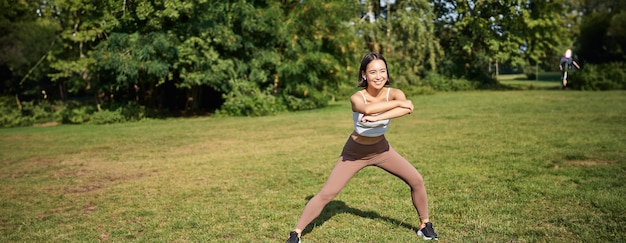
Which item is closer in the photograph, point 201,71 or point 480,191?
point 480,191

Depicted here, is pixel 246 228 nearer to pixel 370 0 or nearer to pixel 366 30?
pixel 366 30

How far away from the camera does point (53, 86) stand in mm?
30094

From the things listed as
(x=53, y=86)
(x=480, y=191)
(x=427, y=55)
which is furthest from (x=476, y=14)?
(x=480, y=191)

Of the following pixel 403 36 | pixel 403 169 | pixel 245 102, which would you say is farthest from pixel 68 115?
pixel 403 36

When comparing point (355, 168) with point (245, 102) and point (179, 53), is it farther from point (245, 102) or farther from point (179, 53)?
point (245, 102)

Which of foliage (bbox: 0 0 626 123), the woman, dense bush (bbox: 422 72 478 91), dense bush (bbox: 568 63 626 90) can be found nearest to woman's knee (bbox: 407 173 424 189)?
the woman

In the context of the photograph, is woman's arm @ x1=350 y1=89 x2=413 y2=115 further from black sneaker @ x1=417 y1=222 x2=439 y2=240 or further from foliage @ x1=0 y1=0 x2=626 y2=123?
foliage @ x1=0 y1=0 x2=626 y2=123

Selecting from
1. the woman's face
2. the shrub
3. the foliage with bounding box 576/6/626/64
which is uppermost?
the foliage with bounding box 576/6/626/64

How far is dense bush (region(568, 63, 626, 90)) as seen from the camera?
3250 centimetres

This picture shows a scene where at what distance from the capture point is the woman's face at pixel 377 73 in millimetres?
4562

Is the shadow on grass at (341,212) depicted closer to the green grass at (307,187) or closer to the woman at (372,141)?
the green grass at (307,187)

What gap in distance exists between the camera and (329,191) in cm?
483

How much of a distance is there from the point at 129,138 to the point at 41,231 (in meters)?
9.60

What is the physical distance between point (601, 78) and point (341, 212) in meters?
33.5
